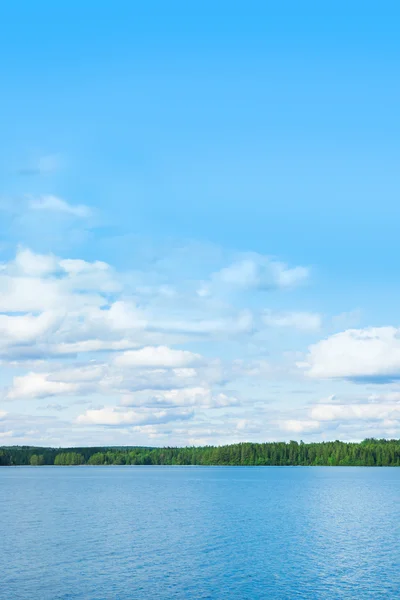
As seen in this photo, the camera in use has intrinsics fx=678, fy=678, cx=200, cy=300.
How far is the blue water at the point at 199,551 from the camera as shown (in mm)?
46250

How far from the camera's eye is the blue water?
46.2 meters

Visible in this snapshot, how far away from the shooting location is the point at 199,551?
61781mm

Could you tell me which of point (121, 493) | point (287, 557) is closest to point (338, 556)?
point (287, 557)

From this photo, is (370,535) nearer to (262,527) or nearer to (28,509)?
(262,527)

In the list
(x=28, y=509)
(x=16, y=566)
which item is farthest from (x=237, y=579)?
(x=28, y=509)

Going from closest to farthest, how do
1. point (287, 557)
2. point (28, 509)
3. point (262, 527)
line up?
point (287, 557) < point (262, 527) < point (28, 509)

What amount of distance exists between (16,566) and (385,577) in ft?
93.3

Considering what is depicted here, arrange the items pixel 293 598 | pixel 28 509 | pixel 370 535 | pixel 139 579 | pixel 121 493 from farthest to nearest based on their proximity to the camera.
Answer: pixel 121 493 → pixel 28 509 → pixel 370 535 → pixel 139 579 → pixel 293 598

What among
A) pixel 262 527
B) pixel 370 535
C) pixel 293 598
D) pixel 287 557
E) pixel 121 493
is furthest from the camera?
pixel 121 493

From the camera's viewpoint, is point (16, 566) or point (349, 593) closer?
point (349, 593)

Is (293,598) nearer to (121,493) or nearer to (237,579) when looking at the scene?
(237,579)

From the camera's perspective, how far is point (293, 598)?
44.2 meters

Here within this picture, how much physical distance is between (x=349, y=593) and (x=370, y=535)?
28.4 m

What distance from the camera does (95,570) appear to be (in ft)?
170
